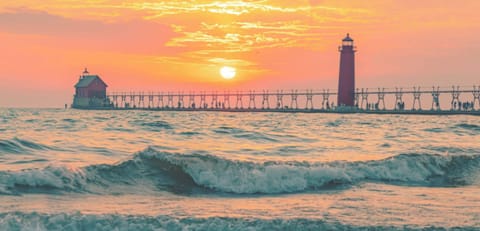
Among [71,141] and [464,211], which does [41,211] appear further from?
[71,141]

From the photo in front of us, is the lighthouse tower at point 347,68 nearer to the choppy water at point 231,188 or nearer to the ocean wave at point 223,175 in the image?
the choppy water at point 231,188

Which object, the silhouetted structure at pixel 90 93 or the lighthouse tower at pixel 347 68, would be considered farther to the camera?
the silhouetted structure at pixel 90 93

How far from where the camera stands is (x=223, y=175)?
1140 centimetres

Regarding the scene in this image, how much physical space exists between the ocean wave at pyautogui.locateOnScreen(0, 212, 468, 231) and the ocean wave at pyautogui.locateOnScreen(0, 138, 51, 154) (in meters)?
6.50

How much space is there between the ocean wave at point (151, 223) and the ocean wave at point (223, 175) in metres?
2.21

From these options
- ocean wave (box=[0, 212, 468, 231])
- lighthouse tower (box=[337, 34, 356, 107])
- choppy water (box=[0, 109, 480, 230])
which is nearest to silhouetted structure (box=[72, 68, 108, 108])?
lighthouse tower (box=[337, 34, 356, 107])

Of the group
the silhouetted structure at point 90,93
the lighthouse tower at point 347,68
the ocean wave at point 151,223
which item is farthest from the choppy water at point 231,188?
the silhouetted structure at point 90,93

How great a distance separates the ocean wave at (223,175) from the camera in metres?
10.3

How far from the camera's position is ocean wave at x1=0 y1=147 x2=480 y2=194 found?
10.3 metres

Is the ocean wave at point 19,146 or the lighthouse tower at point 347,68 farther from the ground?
the lighthouse tower at point 347,68

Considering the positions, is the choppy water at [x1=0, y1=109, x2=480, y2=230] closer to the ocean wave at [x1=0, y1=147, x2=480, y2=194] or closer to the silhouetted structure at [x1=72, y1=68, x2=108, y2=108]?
the ocean wave at [x1=0, y1=147, x2=480, y2=194]

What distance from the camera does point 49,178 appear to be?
400 inches

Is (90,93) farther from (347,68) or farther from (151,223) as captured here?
(151,223)

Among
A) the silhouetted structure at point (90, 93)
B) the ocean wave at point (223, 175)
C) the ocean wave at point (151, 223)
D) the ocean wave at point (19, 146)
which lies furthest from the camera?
the silhouetted structure at point (90, 93)
